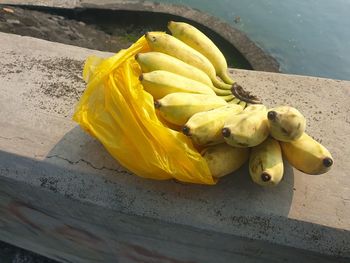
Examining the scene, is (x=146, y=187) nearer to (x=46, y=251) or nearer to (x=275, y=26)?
(x=46, y=251)

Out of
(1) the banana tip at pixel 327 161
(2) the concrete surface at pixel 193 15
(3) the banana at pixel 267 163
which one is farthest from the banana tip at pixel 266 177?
(2) the concrete surface at pixel 193 15

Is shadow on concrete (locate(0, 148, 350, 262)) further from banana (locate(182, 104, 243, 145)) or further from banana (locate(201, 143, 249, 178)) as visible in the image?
banana (locate(182, 104, 243, 145))

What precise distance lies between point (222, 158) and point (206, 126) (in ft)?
0.58

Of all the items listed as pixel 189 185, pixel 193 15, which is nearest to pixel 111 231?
pixel 189 185

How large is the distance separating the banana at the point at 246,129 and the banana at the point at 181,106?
0.15m

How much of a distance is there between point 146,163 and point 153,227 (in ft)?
1.35

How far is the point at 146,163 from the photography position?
5.89 feet

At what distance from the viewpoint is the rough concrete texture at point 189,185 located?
6.18 feet

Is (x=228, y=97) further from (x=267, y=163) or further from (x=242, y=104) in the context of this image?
(x=267, y=163)

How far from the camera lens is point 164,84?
1.84 metres

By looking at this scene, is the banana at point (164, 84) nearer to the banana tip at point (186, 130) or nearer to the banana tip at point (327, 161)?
the banana tip at point (186, 130)

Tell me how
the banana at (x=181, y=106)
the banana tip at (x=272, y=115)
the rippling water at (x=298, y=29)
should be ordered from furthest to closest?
1. the rippling water at (x=298, y=29)
2. the banana at (x=181, y=106)
3. the banana tip at (x=272, y=115)

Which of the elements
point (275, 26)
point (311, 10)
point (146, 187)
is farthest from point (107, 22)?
point (146, 187)

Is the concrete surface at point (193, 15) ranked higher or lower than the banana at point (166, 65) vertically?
lower
